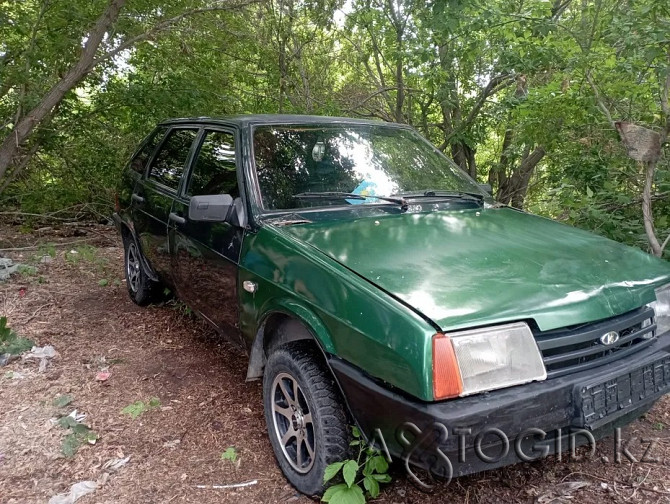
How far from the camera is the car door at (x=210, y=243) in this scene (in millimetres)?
2988

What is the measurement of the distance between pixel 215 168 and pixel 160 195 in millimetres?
806

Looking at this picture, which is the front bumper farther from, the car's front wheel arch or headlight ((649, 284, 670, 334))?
headlight ((649, 284, 670, 334))

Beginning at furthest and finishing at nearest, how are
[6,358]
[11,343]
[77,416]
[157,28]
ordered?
[157,28] < [11,343] < [6,358] < [77,416]

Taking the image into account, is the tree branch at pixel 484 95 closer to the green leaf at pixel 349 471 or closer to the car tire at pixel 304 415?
the car tire at pixel 304 415

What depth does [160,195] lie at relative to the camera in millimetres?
3916

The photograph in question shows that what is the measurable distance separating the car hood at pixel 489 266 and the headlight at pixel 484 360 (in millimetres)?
48

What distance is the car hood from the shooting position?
1.99m

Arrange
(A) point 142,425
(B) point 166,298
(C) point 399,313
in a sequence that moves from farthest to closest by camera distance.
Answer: (B) point 166,298, (A) point 142,425, (C) point 399,313

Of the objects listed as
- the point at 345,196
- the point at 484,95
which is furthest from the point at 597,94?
the point at 484,95

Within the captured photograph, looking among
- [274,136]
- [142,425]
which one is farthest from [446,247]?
[142,425]

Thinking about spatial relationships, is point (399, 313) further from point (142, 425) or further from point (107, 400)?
point (107, 400)

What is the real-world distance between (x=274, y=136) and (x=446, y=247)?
1301 mm

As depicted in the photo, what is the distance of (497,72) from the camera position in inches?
285

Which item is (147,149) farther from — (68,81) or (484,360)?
(484,360)
